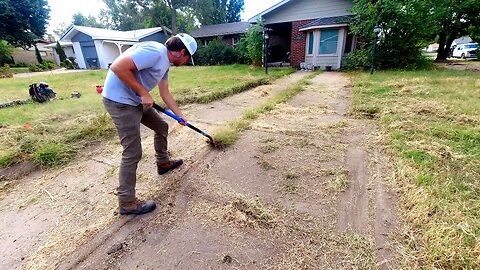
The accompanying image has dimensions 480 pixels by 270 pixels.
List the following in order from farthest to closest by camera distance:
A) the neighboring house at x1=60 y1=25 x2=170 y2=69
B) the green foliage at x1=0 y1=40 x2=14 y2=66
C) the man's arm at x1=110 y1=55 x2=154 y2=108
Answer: the green foliage at x1=0 y1=40 x2=14 y2=66 → the neighboring house at x1=60 y1=25 x2=170 y2=69 → the man's arm at x1=110 y1=55 x2=154 y2=108

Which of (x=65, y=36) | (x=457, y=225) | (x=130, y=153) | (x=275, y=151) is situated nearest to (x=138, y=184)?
(x=130, y=153)

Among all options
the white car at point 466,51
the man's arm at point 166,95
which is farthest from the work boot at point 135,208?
the white car at point 466,51

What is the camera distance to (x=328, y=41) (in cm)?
1144

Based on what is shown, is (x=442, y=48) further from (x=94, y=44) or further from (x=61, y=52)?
(x=61, y=52)

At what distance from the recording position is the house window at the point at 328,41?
11.2 meters

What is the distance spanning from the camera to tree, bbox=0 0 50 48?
19913 millimetres

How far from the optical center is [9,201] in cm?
213

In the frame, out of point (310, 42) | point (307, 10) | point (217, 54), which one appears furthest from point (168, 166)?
point (217, 54)

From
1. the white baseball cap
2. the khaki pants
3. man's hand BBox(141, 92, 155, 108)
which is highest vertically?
the white baseball cap

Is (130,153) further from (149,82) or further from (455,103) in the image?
(455,103)

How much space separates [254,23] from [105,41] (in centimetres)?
1266

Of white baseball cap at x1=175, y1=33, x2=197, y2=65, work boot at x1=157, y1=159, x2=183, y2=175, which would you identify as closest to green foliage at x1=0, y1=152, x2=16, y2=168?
work boot at x1=157, y1=159, x2=183, y2=175

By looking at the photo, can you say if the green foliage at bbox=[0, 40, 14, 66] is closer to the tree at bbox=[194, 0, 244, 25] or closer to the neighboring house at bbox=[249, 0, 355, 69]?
the tree at bbox=[194, 0, 244, 25]

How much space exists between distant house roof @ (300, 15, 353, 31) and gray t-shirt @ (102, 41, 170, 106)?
11014mm
